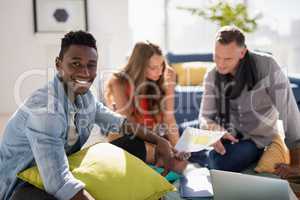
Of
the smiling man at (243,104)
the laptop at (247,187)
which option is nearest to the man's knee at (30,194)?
the laptop at (247,187)

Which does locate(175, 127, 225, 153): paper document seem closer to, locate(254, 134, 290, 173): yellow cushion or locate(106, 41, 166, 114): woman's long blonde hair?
locate(254, 134, 290, 173): yellow cushion

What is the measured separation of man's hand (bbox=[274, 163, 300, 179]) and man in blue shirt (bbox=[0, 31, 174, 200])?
0.95 meters

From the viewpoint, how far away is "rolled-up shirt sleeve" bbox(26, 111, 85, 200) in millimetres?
1139

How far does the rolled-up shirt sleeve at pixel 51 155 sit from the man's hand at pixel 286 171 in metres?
1.06

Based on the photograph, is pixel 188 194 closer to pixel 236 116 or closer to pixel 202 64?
pixel 236 116

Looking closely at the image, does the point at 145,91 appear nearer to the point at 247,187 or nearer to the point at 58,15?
the point at 247,187

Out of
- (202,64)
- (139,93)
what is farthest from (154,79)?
(202,64)

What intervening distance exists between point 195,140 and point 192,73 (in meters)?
2.36

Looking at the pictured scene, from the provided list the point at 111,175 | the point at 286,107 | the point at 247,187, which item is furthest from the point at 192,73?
the point at 111,175

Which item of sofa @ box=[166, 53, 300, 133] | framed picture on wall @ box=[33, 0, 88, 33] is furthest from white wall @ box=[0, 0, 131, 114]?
sofa @ box=[166, 53, 300, 133]

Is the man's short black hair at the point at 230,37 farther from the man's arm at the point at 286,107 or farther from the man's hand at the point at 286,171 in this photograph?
the man's hand at the point at 286,171

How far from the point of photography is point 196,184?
1852 millimetres

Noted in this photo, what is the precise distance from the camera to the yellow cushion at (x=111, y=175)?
123 cm

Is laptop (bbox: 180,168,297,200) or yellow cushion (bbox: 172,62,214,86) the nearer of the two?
laptop (bbox: 180,168,297,200)
